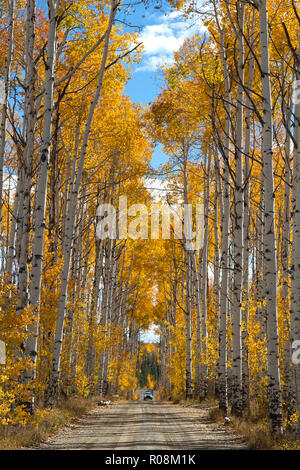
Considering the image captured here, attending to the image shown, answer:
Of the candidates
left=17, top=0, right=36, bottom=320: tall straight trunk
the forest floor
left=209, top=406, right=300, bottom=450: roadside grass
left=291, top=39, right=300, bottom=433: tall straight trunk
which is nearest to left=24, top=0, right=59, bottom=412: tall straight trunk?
left=17, top=0, right=36, bottom=320: tall straight trunk

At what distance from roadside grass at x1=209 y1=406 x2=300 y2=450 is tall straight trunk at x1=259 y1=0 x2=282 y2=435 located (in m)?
0.27

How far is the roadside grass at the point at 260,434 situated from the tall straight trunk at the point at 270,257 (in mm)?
269

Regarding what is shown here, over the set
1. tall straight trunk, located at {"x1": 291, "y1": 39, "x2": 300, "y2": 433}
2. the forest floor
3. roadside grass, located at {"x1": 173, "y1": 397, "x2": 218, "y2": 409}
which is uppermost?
tall straight trunk, located at {"x1": 291, "y1": 39, "x2": 300, "y2": 433}

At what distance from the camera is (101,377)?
20.3 meters

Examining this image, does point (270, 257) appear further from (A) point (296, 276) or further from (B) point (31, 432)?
(B) point (31, 432)

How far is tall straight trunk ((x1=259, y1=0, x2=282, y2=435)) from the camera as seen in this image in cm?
731

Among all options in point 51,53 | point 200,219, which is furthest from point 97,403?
point 51,53

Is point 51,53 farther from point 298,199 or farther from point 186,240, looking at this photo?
point 186,240

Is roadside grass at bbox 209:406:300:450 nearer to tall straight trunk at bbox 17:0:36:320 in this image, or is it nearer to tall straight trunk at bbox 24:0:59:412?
tall straight trunk at bbox 24:0:59:412

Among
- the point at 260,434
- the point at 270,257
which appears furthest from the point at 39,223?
the point at 260,434

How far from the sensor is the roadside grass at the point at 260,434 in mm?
6637

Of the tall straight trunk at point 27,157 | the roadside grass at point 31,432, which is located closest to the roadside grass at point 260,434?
the roadside grass at point 31,432

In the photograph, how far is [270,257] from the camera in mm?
7426

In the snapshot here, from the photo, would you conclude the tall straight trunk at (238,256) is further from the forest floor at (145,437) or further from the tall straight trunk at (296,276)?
the tall straight trunk at (296,276)
